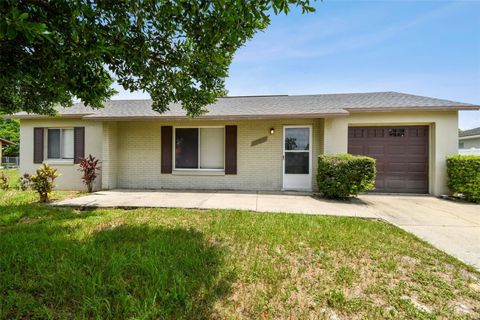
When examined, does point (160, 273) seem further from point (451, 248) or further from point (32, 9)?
point (451, 248)

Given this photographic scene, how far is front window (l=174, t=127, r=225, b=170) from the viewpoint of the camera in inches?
338

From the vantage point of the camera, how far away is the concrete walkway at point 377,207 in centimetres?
389

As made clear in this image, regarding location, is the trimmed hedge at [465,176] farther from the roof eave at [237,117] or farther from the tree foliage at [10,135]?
the tree foliage at [10,135]

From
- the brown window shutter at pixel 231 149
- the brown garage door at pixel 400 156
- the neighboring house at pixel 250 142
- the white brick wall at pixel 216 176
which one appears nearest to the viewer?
the neighboring house at pixel 250 142

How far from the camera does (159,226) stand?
4.23 metres

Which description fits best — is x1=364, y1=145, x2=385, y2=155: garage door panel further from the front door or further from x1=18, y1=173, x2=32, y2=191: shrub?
x1=18, y1=173, x2=32, y2=191: shrub

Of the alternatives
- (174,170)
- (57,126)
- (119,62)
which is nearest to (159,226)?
(119,62)

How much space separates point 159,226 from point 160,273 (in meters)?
1.82

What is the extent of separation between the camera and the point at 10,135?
97.8ft

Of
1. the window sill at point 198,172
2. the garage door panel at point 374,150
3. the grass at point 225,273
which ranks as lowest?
the grass at point 225,273

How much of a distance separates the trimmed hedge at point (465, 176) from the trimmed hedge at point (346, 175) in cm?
292

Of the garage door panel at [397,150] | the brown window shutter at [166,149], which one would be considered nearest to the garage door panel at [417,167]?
the garage door panel at [397,150]

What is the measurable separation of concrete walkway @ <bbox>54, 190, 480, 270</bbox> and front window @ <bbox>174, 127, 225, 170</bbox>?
4.10 ft

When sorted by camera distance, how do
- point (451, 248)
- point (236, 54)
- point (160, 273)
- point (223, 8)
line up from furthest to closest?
1. point (236, 54)
2. point (451, 248)
3. point (223, 8)
4. point (160, 273)
